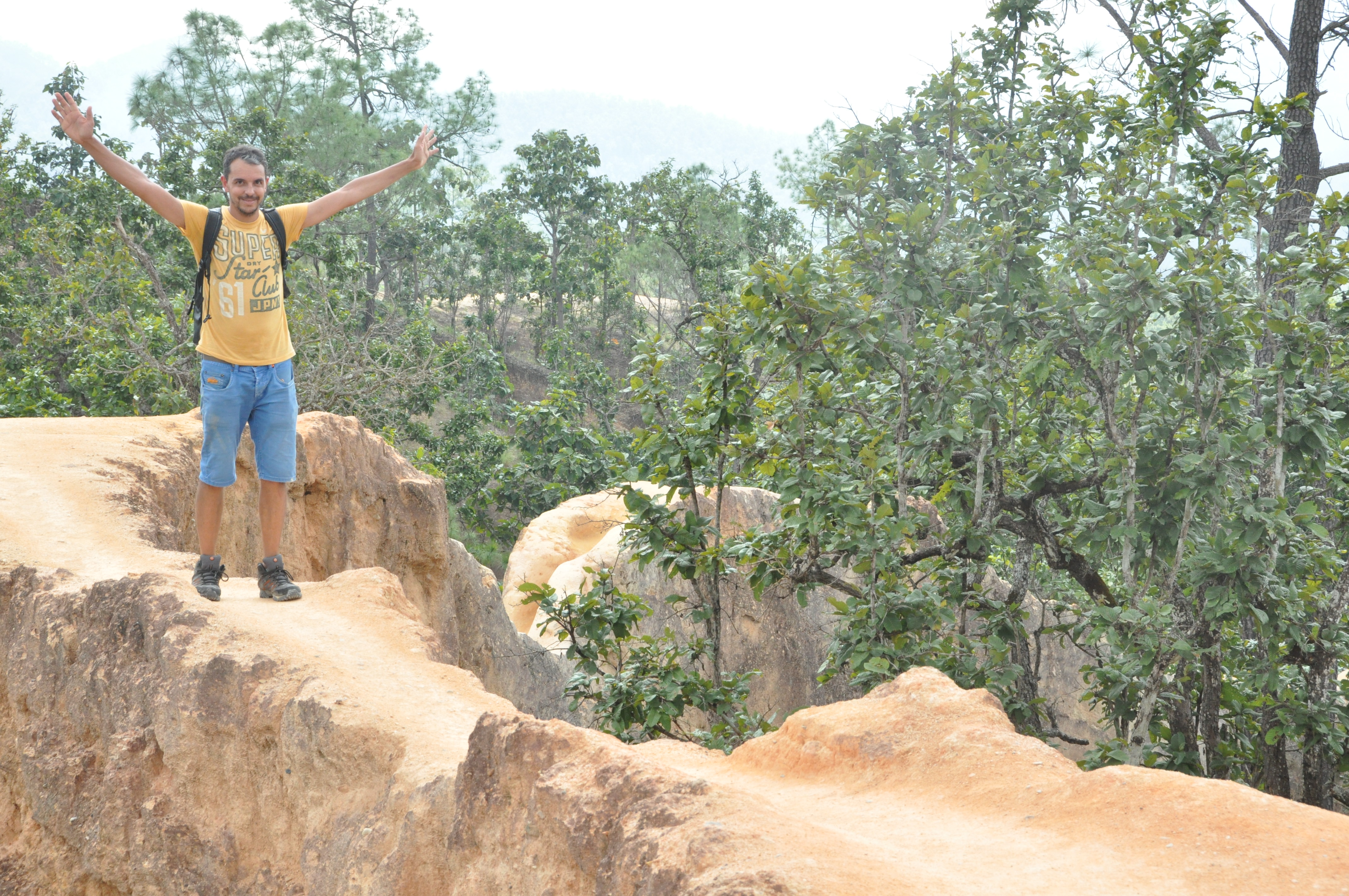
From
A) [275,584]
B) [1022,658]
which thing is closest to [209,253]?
[275,584]

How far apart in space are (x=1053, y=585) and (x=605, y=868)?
708 centimetres

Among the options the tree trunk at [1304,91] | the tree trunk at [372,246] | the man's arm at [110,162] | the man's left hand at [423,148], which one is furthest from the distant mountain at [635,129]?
the man's arm at [110,162]

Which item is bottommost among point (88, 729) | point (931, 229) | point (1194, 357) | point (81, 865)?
point (81, 865)

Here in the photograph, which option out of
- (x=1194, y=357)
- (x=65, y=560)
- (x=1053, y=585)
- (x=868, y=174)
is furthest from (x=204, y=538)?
(x=1053, y=585)

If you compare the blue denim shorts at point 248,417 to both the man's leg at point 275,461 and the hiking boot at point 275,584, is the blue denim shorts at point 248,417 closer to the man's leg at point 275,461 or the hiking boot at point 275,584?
the man's leg at point 275,461

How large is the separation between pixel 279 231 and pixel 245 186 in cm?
23

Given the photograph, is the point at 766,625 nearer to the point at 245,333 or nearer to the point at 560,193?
the point at 245,333

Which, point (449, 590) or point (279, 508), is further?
point (449, 590)

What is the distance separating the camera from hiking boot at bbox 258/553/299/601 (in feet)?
14.8

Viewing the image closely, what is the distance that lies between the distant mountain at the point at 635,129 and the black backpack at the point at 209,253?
158758 millimetres

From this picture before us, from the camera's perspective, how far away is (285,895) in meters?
3.51

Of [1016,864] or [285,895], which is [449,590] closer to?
[285,895]

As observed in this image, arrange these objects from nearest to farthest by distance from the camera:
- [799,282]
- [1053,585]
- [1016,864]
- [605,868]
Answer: [1016,864], [605,868], [799,282], [1053,585]

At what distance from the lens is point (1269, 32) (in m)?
8.15
